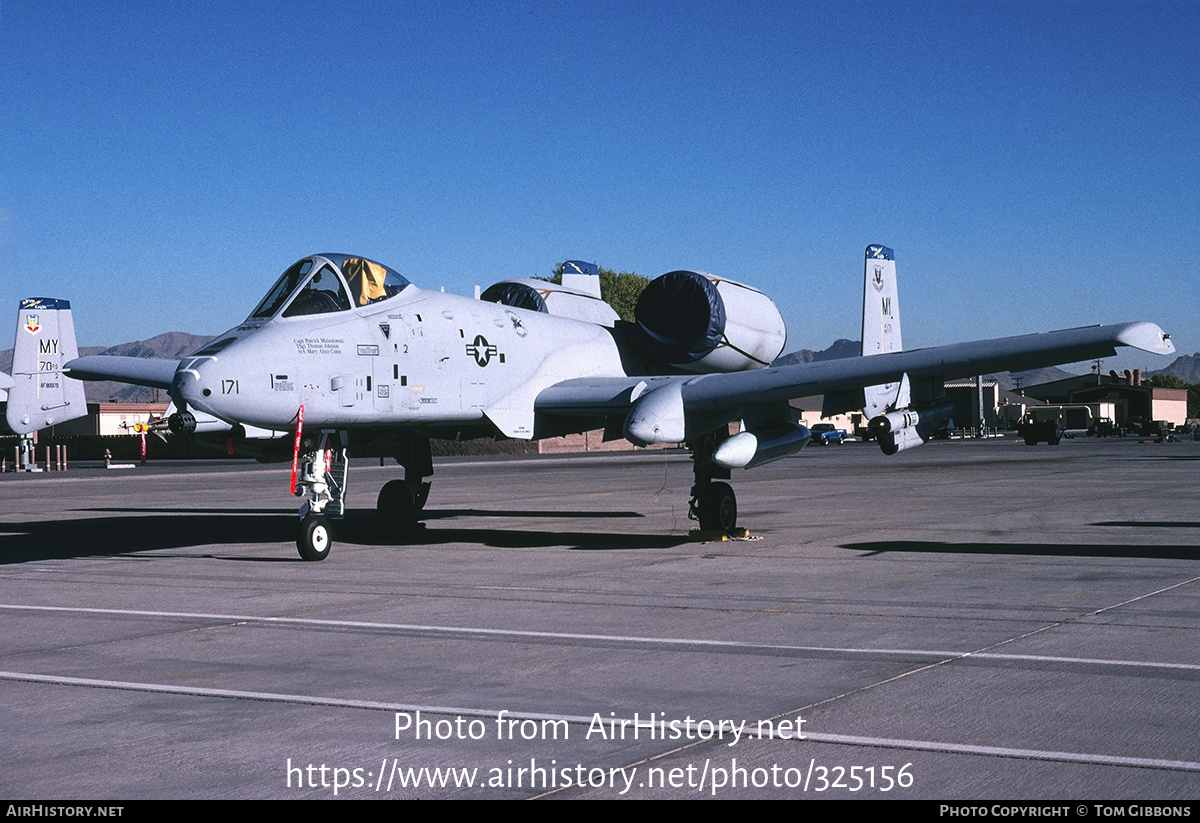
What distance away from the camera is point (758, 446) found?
1714 centimetres

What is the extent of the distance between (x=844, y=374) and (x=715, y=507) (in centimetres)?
306

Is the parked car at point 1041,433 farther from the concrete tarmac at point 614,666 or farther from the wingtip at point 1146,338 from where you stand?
the wingtip at point 1146,338

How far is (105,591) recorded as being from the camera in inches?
515

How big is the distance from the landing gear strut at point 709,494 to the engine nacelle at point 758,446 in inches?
12.9

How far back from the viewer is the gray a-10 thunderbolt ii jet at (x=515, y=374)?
49.9 feet

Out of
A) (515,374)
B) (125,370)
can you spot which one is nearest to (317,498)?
(515,374)

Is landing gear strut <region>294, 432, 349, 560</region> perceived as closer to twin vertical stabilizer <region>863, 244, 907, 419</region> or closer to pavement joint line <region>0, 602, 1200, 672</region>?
pavement joint line <region>0, 602, 1200, 672</region>

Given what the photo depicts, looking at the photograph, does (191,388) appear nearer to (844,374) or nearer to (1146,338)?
(844,374)

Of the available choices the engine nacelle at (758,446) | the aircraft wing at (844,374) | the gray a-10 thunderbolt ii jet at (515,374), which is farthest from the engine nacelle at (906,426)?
the engine nacelle at (758,446)

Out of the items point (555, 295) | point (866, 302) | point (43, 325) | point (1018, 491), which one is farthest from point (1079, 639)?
point (43, 325)

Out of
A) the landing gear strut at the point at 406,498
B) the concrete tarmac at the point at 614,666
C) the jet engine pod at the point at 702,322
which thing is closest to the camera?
the concrete tarmac at the point at 614,666

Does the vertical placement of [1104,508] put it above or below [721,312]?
below
